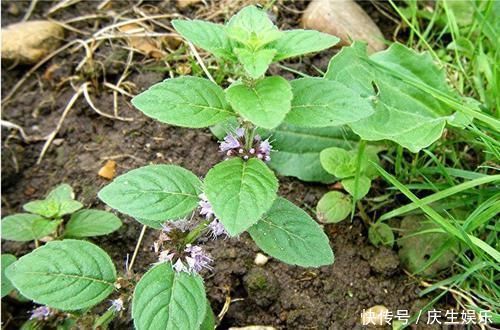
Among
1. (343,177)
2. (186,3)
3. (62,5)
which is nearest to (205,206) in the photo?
(343,177)

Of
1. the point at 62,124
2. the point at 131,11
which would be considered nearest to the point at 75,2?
the point at 131,11

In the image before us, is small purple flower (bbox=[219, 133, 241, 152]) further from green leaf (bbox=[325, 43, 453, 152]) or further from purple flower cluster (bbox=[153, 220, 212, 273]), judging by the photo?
green leaf (bbox=[325, 43, 453, 152])

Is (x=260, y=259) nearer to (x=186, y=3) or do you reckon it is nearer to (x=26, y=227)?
(x=26, y=227)

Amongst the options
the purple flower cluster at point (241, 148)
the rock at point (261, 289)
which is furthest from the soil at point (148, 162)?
the purple flower cluster at point (241, 148)

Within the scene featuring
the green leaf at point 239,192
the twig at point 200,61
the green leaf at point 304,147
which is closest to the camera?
the green leaf at point 239,192

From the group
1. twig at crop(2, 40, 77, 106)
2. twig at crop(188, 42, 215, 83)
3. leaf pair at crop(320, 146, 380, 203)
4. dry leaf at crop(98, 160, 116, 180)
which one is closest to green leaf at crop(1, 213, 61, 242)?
dry leaf at crop(98, 160, 116, 180)

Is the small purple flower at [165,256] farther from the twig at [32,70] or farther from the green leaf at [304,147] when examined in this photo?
the twig at [32,70]

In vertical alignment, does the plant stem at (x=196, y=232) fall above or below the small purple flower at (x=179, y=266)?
above
